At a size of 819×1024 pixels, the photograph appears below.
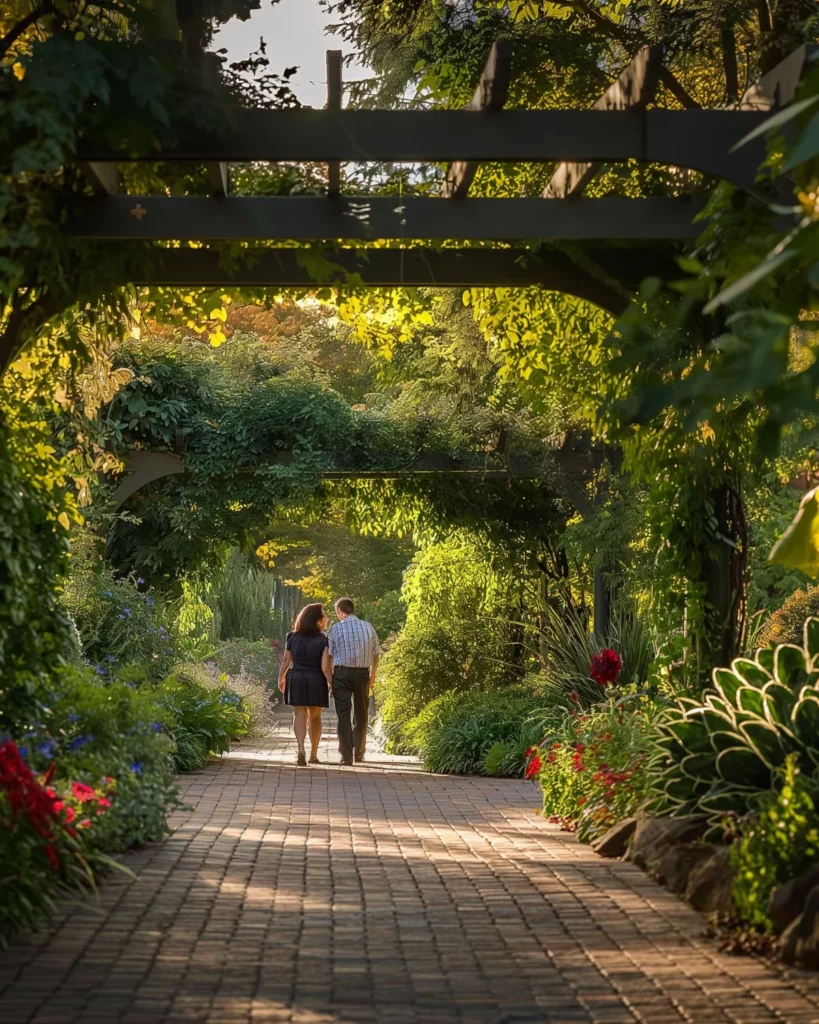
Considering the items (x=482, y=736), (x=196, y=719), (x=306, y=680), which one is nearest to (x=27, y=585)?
(x=196, y=719)

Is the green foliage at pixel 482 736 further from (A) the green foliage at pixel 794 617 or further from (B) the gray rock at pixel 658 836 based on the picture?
(B) the gray rock at pixel 658 836

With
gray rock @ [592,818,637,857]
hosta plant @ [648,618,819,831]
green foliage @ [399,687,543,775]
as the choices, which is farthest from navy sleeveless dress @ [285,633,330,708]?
hosta plant @ [648,618,819,831]

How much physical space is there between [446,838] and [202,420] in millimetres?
7697

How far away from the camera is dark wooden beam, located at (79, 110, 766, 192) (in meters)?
5.92

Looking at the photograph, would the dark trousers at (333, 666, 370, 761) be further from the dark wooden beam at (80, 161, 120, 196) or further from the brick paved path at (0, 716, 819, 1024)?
the dark wooden beam at (80, 161, 120, 196)

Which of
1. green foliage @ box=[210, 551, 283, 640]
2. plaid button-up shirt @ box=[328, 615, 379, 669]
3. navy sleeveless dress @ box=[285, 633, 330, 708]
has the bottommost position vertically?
navy sleeveless dress @ box=[285, 633, 330, 708]

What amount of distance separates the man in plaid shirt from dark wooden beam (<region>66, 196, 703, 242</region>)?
7.82 meters

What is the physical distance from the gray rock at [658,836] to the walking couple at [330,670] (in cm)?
753

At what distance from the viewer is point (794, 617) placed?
A: 13.9 metres

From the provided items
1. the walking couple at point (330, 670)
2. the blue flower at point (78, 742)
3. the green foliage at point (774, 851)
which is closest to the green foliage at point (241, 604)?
the walking couple at point (330, 670)

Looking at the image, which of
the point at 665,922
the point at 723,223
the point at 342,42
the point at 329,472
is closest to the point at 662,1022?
the point at 665,922

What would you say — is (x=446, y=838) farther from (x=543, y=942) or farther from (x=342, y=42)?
(x=342, y=42)

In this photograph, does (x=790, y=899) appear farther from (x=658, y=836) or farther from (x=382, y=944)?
(x=658, y=836)

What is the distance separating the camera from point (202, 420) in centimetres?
1484
